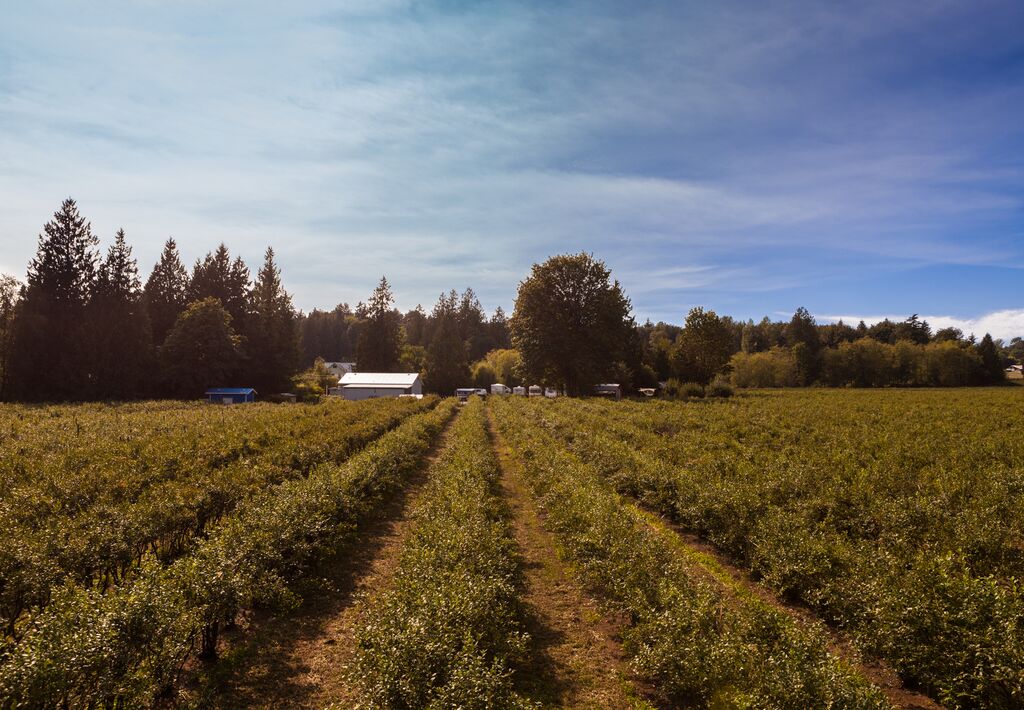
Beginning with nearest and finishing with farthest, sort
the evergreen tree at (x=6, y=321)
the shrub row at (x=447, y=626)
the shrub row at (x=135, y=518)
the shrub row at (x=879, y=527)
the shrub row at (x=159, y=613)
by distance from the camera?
1. the shrub row at (x=159, y=613)
2. the shrub row at (x=447, y=626)
3. the shrub row at (x=879, y=527)
4. the shrub row at (x=135, y=518)
5. the evergreen tree at (x=6, y=321)

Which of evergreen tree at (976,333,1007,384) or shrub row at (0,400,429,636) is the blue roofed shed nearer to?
shrub row at (0,400,429,636)

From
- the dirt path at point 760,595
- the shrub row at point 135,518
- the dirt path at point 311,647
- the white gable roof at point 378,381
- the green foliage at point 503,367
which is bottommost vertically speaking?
the dirt path at point 311,647

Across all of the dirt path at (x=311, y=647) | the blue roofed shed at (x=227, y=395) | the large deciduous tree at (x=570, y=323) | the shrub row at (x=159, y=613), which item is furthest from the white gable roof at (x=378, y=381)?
the shrub row at (x=159, y=613)

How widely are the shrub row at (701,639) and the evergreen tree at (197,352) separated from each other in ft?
214

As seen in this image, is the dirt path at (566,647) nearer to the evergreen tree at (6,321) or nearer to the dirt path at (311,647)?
the dirt path at (311,647)

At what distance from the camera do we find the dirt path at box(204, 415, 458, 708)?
732 centimetres

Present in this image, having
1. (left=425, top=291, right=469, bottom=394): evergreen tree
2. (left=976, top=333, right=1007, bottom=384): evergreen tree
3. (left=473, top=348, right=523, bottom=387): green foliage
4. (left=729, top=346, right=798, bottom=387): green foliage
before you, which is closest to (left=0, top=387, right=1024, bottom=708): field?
(left=425, top=291, right=469, bottom=394): evergreen tree

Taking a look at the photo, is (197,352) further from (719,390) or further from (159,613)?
(719,390)

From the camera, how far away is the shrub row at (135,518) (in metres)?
7.29

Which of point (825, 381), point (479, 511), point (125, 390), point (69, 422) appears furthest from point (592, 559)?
point (825, 381)

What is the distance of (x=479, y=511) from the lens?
13.0 m

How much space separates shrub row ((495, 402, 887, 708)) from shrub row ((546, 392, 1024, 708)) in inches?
48.5

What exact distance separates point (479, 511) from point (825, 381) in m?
110

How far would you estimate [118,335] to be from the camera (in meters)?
58.1
